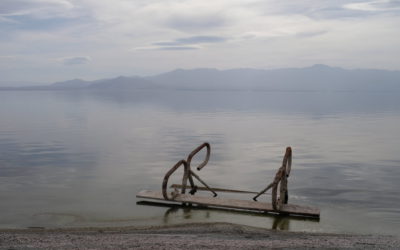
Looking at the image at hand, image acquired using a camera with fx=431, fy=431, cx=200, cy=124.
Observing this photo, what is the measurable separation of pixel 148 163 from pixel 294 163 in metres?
6.84

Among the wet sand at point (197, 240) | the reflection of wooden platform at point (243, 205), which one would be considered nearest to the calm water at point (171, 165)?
the reflection of wooden platform at point (243, 205)

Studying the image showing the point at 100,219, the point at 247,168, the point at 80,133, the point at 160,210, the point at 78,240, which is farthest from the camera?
the point at 80,133

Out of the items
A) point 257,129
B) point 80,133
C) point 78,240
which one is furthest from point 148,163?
point 257,129

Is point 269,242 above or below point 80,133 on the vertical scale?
below

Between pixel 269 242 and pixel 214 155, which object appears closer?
pixel 269 242

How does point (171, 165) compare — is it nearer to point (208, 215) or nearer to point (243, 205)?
point (208, 215)

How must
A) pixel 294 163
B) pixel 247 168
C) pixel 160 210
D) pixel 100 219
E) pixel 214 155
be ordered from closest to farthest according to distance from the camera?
pixel 100 219 → pixel 160 210 → pixel 247 168 → pixel 294 163 → pixel 214 155

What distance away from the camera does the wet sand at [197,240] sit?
8.00m

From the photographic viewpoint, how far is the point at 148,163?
65.8 ft

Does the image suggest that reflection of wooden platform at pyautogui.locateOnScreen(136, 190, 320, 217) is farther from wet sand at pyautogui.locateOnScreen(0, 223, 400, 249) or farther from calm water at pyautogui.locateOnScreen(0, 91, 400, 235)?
wet sand at pyautogui.locateOnScreen(0, 223, 400, 249)

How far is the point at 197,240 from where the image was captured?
8531mm

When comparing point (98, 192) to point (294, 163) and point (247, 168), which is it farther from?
point (294, 163)

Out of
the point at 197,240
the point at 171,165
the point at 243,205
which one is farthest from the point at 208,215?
the point at 171,165

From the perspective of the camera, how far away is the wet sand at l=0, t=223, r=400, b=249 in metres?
8.00
